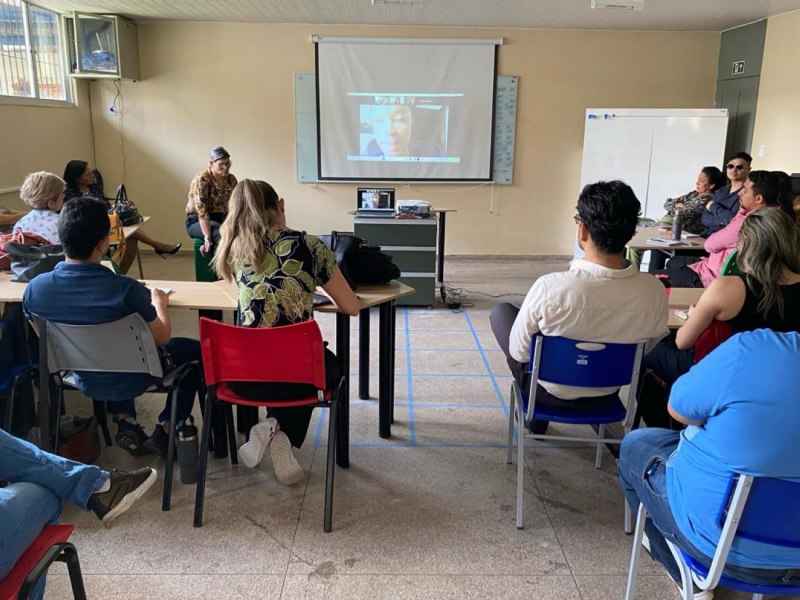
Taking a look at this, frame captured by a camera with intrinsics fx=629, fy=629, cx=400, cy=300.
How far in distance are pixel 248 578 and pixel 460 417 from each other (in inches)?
58.5

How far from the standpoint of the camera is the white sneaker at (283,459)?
2496 mm

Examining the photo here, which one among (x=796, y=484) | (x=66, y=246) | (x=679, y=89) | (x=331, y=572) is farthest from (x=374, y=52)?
(x=796, y=484)

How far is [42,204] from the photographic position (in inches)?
141

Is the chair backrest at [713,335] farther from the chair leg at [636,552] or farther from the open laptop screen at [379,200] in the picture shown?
the open laptop screen at [379,200]

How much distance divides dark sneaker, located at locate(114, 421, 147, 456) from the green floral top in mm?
800

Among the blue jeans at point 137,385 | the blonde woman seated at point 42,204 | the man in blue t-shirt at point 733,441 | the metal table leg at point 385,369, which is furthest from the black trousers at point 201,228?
the man in blue t-shirt at point 733,441

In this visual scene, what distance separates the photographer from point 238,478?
260 cm

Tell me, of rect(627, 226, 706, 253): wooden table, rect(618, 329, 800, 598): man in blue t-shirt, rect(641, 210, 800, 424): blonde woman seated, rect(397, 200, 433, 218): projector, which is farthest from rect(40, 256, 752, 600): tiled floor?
rect(397, 200, 433, 218): projector

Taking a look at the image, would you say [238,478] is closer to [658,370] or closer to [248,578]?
[248,578]

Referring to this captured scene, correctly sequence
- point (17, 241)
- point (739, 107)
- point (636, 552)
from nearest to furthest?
point (636, 552) → point (17, 241) → point (739, 107)

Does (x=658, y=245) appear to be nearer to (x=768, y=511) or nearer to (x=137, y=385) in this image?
(x=768, y=511)

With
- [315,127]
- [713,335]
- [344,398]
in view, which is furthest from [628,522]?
[315,127]

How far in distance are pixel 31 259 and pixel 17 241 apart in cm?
43

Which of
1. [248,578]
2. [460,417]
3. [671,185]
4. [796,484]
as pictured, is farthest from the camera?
[671,185]
